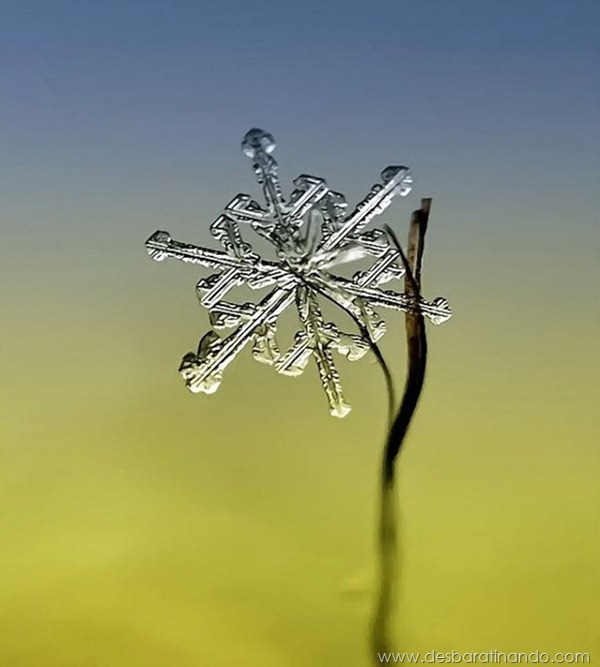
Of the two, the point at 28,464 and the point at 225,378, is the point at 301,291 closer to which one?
the point at 225,378

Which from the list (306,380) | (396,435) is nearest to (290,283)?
(306,380)

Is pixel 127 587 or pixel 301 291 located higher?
pixel 301 291

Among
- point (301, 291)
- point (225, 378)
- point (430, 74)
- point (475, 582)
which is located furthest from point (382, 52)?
point (475, 582)

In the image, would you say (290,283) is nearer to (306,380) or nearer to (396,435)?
(306,380)
